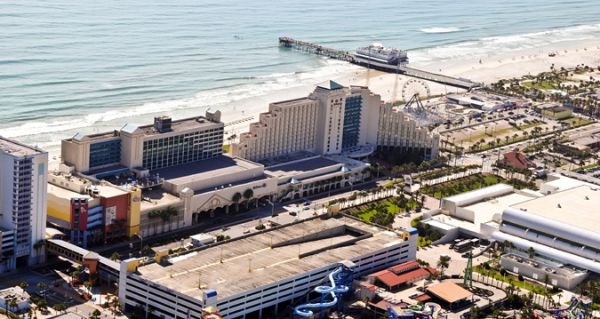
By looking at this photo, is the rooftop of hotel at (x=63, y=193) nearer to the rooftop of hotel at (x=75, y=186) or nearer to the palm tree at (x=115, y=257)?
the rooftop of hotel at (x=75, y=186)

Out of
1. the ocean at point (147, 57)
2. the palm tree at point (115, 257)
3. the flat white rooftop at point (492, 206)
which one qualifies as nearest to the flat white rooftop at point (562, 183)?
the flat white rooftop at point (492, 206)

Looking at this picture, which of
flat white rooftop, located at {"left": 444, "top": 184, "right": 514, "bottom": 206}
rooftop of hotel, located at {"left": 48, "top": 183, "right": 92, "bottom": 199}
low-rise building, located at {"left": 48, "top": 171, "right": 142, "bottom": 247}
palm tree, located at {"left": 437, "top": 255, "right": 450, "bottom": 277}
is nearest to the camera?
low-rise building, located at {"left": 48, "top": 171, "right": 142, "bottom": 247}

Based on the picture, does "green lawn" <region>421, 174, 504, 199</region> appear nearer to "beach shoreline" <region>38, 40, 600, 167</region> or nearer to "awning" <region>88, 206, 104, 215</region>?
"beach shoreline" <region>38, 40, 600, 167</region>

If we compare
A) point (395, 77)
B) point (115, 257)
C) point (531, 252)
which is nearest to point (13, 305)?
point (115, 257)

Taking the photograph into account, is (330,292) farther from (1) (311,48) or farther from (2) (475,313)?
(1) (311,48)

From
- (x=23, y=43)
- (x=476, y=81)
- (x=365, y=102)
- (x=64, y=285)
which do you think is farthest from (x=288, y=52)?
(x=64, y=285)

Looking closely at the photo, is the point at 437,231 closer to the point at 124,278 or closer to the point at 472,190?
the point at 472,190

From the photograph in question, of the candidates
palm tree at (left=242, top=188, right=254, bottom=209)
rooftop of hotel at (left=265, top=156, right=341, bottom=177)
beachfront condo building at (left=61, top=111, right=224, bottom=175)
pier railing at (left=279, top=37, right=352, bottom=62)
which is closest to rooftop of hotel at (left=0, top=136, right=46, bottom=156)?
beachfront condo building at (left=61, top=111, right=224, bottom=175)
